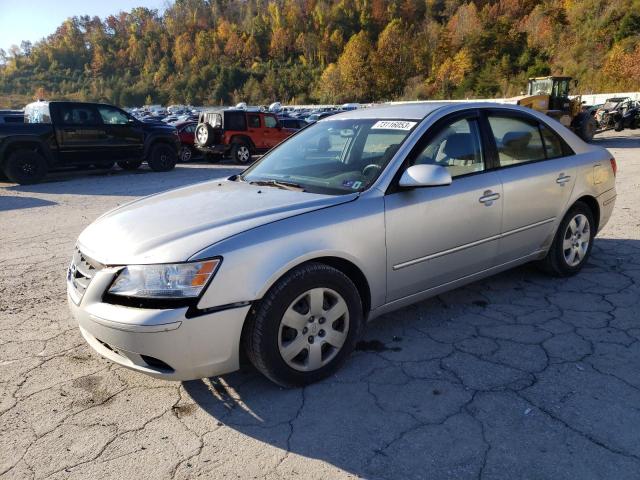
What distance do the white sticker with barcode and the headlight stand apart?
1.65m

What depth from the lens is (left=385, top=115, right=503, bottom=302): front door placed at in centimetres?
306

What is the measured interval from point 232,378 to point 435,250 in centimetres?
150

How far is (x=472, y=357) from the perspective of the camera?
3.08 meters

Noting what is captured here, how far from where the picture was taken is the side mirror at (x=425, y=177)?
2930mm

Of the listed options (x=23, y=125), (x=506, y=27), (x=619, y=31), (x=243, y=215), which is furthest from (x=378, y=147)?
(x=506, y=27)

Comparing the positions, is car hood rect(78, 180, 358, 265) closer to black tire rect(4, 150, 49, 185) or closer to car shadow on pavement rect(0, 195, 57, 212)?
car shadow on pavement rect(0, 195, 57, 212)

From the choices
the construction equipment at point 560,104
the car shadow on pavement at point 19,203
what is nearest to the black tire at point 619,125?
the construction equipment at point 560,104

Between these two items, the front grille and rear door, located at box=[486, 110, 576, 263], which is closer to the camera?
the front grille

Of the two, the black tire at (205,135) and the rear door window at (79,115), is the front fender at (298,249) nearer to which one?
the rear door window at (79,115)

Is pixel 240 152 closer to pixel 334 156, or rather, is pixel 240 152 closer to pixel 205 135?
pixel 205 135

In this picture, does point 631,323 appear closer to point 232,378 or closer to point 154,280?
point 232,378

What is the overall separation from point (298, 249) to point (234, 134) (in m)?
13.6

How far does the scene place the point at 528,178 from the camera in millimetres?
3799

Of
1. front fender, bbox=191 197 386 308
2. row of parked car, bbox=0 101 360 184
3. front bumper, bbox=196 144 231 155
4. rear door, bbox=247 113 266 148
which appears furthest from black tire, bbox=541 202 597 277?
rear door, bbox=247 113 266 148
